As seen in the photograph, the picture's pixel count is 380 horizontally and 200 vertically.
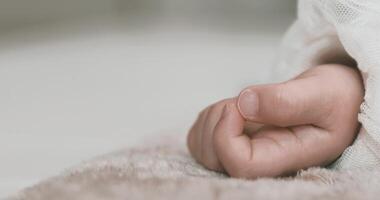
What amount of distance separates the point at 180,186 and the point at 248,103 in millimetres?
132

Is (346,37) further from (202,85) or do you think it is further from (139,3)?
(139,3)

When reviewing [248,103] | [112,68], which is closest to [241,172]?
[248,103]

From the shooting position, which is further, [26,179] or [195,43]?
[195,43]

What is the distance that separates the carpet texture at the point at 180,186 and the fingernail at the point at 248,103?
67mm

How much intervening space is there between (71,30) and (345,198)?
206 centimetres

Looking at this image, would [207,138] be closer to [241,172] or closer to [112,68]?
[241,172]

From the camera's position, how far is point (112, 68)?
5.60 feet

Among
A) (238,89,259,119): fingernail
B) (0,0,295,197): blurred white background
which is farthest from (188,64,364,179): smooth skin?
(0,0,295,197): blurred white background

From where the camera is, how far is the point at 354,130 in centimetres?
67

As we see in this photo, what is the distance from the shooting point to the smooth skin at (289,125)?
62 centimetres

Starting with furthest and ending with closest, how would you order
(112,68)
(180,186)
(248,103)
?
(112,68), (248,103), (180,186)

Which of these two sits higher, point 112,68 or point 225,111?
point 225,111

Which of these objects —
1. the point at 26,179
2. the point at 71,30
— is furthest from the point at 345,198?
the point at 71,30

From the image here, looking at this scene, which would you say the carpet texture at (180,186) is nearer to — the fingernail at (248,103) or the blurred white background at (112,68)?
the fingernail at (248,103)
